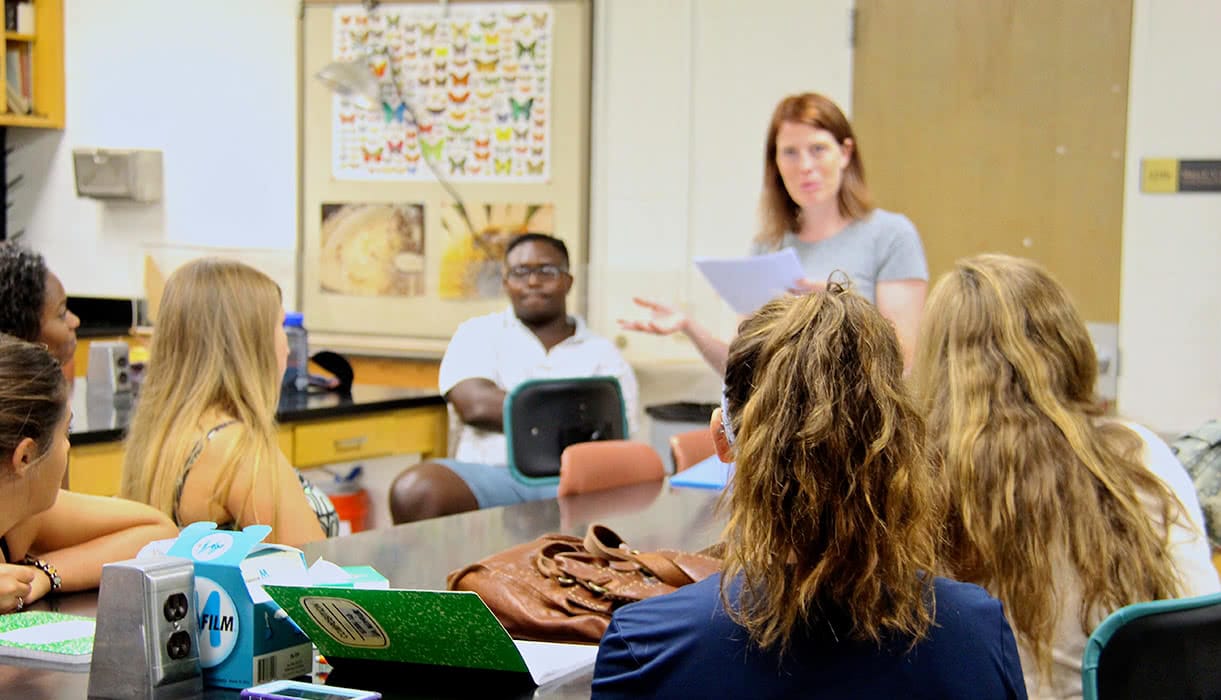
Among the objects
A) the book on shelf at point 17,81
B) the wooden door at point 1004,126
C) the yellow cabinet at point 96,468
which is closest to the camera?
the yellow cabinet at point 96,468

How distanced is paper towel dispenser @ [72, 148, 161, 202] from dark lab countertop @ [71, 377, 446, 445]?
201 cm

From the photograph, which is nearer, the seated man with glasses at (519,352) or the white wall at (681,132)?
the seated man with glasses at (519,352)

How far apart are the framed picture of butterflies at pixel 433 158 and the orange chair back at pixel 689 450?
1.84m

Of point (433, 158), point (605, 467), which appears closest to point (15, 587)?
point (605, 467)

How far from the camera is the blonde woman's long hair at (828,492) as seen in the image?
4.25ft

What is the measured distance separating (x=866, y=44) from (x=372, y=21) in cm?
218

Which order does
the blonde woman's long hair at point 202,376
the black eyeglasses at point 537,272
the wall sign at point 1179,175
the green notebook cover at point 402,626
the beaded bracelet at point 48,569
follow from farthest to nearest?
the wall sign at point 1179,175
the black eyeglasses at point 537,272
the blonde woman's long hair at point 202,376
the beaded bracelet at point 48,569
the green notebook cover at point 402,626

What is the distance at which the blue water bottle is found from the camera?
4402mm

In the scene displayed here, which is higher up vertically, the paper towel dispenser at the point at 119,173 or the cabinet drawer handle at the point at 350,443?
the paper towel dispenser at the point at 119,173

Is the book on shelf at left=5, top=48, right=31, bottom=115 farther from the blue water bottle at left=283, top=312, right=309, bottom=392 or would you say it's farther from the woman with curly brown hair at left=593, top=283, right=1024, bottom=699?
the woman with curly brown hair at left=593, top=283, right=1024, bottom=699

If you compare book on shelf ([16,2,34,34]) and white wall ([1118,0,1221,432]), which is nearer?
white wall ([1118,0,1221,432])

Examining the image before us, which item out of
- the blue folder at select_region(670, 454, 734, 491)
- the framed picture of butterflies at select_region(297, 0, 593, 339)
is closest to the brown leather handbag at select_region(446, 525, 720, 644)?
the blue folder at select_region(670, 454, 734, 491)

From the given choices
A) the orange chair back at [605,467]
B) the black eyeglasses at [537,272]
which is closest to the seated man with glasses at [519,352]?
the black eyeglasses at [537,272]

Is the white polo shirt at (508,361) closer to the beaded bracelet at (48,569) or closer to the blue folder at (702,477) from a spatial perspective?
the blue folder at (702,477)
